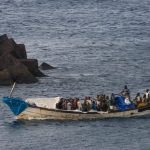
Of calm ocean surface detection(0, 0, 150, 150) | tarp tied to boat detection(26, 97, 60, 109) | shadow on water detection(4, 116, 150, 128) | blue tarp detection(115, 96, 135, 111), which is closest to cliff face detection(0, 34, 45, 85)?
calm ocean surface detection(0, 0, 150, 150)

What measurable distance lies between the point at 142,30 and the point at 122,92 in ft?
126

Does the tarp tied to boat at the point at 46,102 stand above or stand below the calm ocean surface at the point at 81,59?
above

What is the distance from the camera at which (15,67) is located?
8669 cm

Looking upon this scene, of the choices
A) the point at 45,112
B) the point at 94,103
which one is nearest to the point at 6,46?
the point at 94,103

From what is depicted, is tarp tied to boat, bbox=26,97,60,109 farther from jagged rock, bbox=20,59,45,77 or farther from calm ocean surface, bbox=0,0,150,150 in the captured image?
jagged rock, bbox=20,59,45,77

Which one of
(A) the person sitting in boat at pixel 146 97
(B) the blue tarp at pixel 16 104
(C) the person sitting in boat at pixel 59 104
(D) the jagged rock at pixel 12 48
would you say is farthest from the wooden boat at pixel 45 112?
(D) the jagged rock at pixel 12 48

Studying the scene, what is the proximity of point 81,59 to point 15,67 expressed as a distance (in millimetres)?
13226

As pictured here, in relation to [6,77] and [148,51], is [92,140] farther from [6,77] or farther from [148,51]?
[148,51]

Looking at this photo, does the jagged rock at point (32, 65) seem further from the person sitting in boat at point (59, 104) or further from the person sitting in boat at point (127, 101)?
the person sitting in boat at point (127, 101)

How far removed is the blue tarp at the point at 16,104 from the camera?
75.7m

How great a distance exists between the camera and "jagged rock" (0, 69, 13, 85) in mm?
85875

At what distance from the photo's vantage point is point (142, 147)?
228ft

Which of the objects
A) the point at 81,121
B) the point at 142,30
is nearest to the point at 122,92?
the point at 81,121

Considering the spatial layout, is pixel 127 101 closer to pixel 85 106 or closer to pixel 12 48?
pixel 85 106
